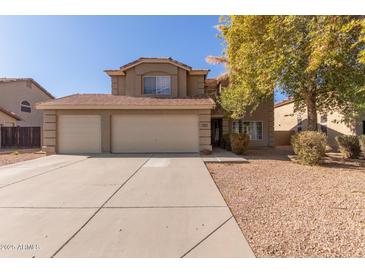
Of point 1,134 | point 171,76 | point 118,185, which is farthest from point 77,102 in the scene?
point 1,134

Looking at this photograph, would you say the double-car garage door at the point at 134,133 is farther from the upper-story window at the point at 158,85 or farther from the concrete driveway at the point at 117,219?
the concrete driveway at the point at 117,219

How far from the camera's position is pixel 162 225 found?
11.0 feet

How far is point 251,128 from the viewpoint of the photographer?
651 inches

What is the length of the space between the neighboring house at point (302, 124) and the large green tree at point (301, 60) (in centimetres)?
260

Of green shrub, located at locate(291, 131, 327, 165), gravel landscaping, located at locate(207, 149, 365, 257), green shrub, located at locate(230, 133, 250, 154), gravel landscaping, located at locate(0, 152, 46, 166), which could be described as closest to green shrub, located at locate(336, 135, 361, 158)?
green shrub, located at locate(291, 131, 327, 165)

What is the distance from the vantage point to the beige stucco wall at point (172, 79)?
1479 centimetres

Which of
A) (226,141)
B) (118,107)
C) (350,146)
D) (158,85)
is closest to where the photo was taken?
(350,146)

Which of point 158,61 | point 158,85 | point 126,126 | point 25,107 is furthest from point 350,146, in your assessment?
point 25,107

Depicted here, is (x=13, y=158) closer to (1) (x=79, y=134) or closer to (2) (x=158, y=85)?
(1) (x=79, y=134)

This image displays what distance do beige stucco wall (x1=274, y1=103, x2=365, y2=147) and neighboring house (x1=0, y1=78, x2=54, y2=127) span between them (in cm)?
2582

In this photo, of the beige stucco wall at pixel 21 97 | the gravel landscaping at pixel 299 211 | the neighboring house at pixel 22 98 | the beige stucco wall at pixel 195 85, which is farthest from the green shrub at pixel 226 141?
the beige stucco wall at pixel 21 97

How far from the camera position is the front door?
17.2m

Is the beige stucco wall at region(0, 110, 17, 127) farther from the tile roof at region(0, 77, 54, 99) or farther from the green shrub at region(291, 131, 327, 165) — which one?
the green shrub at region(291, 131, 327, 165)

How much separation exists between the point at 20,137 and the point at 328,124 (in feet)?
90.3
